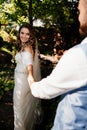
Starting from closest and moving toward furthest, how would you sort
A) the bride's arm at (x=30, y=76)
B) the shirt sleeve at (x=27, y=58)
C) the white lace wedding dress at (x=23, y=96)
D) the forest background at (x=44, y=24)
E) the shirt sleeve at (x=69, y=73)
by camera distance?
1. the shirt sleeve at (x=69, y=73)
2. the bride's arm at (x=30, y=76)
3. the shirt sleeve at (x=27, y=58)
4. the white lace wedding dress at (x=23, y=96)
5. the forest background at (x=44, y=24)

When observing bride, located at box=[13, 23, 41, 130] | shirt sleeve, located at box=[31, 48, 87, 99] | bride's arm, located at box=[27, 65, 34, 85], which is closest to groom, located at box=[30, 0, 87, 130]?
shirt sleeve, located at box=[31, 48, 87, 99]

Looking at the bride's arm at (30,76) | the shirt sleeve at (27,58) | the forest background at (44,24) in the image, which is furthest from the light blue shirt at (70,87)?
the forest background at (44,24)

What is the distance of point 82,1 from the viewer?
1810 mm

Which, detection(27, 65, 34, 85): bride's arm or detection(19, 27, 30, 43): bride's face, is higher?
detection(19, 27, 30, 43): bride's face

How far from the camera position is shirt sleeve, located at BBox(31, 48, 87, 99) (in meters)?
1.73

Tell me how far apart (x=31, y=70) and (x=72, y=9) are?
11597mm

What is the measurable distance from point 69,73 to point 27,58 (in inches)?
133

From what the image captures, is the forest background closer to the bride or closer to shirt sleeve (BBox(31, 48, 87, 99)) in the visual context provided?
the bride

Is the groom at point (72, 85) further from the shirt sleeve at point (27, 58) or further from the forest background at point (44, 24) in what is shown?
the forest background at point (44, 24)

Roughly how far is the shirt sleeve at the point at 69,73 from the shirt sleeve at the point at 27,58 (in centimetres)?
320

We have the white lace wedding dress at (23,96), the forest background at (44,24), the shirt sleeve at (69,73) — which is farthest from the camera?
the forest background at (44,24)

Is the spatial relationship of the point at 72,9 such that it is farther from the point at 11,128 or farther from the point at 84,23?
the point at 84,23

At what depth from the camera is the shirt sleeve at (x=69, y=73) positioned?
173 cm

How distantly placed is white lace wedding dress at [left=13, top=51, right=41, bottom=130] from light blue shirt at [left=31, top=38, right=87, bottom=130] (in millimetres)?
3163
